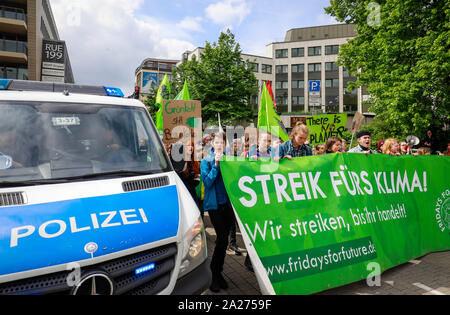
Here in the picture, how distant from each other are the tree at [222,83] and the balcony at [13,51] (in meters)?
15.4

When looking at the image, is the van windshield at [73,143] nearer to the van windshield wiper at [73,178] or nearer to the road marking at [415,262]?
the van windshield wiper at [73,178]

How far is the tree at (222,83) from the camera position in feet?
83.9

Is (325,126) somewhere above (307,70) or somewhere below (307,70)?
below

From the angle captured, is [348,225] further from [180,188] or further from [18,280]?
[18,280]

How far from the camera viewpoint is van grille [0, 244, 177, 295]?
5.92ft

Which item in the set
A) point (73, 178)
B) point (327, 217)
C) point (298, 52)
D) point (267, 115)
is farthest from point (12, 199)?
point (298, 52)

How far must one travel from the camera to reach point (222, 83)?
2619cm

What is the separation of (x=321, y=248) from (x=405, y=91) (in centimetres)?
1091

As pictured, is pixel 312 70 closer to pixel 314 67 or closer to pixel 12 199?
pixel 314 67

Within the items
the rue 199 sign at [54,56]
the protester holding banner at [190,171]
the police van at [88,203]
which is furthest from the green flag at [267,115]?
the rue 199 sign at [54,56]

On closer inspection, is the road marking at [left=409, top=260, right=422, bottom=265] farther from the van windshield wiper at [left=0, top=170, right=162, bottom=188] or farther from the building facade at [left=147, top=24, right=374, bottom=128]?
the building facade at [left=147, top=24, right=374, bottom=128]

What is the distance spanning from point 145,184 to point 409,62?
14.2 meters

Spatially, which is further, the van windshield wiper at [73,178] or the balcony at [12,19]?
the balcony at [12,19]

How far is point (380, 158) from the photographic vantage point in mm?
4707
